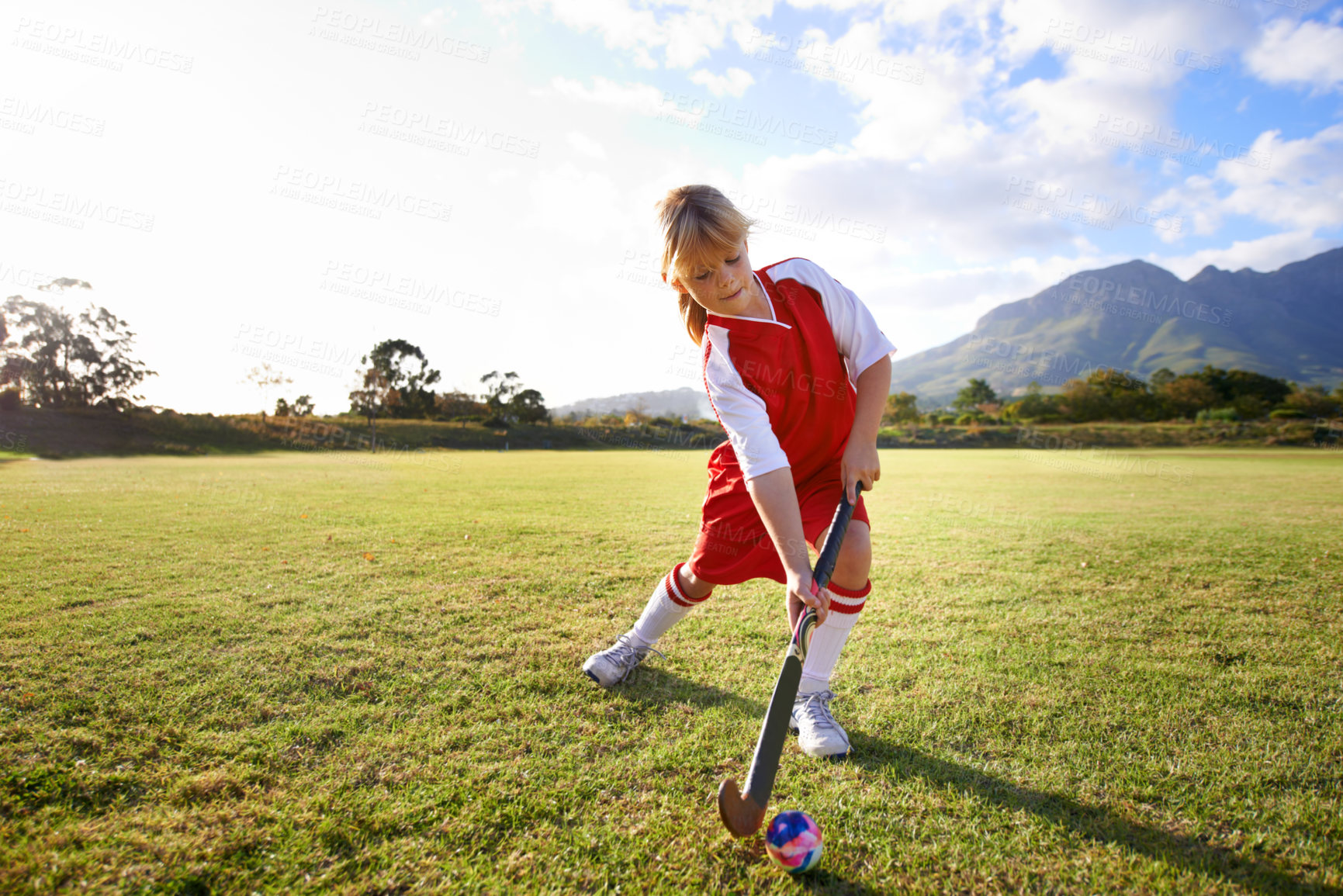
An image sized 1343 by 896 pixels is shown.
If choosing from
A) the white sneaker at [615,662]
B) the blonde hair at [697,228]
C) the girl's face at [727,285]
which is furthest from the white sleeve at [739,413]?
the white sneaker at [615,662]

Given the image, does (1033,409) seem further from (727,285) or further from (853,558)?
(727,285)

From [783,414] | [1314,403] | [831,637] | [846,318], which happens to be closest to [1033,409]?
[1314,403]

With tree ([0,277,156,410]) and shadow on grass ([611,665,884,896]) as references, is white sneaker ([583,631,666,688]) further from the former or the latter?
tree ([0,277,156,410])

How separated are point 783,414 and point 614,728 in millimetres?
1524

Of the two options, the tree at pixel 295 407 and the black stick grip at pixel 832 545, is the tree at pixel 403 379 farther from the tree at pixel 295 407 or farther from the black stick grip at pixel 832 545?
the black stick grip at pixel 832 545

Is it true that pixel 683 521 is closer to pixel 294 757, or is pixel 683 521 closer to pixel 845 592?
pixel 845 592

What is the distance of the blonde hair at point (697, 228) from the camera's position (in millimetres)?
2277

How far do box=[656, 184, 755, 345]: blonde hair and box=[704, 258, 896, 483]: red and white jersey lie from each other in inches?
11.0

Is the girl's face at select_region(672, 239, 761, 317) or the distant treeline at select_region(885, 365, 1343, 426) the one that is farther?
the distant treeline at select_region(885, 365, 1343, 426)

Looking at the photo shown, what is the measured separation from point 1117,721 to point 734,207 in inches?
108

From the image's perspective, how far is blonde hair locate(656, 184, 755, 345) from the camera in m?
2.28

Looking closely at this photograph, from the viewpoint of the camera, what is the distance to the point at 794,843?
1.73 metres

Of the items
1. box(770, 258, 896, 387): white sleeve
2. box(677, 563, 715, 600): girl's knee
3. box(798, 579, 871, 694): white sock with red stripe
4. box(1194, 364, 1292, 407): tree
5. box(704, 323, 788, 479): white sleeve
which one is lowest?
box(798, 579, 871, 694): white sock with red stripe

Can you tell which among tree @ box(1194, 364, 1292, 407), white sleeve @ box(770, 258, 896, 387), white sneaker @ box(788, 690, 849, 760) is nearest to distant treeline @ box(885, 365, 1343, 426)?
tree @ box(1194, 364, 1292, 407)
